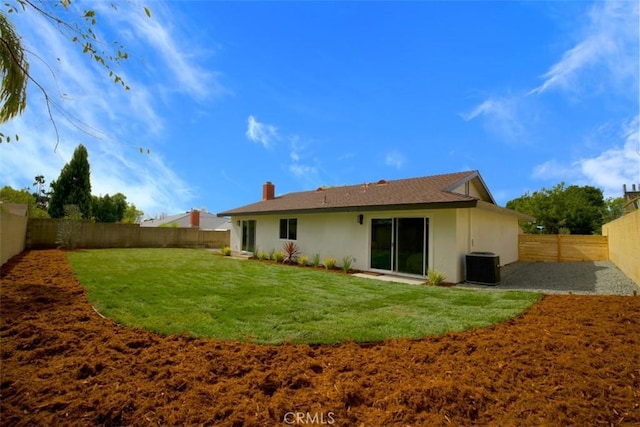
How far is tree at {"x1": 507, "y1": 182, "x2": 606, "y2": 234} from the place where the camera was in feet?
103

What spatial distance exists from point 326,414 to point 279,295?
475 centimetres

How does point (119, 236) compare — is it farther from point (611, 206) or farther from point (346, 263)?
point (611, 206)

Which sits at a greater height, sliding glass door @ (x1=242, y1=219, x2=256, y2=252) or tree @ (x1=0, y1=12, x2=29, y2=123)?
tree @ (x1=0, y1=12, x2=29, y2=123)

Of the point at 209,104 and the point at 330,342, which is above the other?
the point at 209,104

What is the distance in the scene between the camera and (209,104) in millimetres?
11703

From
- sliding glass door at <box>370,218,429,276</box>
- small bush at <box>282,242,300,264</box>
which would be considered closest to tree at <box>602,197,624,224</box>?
sliding glass door at <box>370,218,429,276</box>

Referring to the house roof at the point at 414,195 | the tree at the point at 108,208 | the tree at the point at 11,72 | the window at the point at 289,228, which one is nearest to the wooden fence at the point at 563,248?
the house roof at the point at 414,195

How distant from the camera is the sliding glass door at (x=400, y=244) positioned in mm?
10281

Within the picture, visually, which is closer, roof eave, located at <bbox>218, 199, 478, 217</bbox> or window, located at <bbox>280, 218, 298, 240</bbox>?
roof eave, located at <bbox>218, 199, 478, 217</bbox>

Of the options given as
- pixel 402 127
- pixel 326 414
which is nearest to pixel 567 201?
pixel 402 127

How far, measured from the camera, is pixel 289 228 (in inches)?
603

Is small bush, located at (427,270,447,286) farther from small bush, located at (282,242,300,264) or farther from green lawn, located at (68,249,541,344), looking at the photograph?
small bush, located at (282,242,300,264)

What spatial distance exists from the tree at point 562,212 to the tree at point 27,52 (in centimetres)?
3654

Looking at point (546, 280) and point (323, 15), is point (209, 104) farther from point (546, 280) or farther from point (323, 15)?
point (546, 280)
